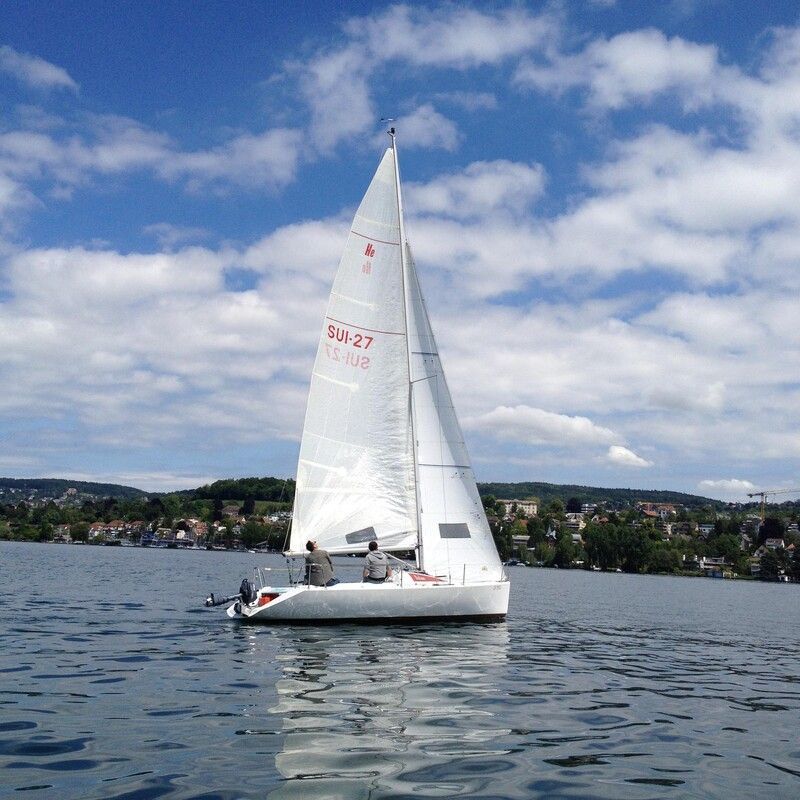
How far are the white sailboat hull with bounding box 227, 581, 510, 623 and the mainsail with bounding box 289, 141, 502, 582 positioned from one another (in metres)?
A: 1.34

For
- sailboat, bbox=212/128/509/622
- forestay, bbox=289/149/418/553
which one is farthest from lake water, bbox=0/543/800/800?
forestay, bbox=289/149/418/553

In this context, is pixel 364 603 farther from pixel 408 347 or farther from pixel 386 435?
pixel 408 347

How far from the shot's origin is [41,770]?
785 cm

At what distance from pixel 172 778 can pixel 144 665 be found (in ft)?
23.2

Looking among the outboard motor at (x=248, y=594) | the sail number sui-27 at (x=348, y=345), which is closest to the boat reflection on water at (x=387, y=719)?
the outboard motor at (x=248, y=594)

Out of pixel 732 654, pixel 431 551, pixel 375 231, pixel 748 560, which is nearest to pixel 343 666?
pixel 431 551

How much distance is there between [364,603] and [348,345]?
7.62m

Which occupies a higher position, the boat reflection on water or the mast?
the mast

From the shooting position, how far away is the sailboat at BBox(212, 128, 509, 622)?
78.8ft

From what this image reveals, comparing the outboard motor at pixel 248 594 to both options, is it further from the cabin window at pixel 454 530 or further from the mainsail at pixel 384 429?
the cabin window at pixel 454 530

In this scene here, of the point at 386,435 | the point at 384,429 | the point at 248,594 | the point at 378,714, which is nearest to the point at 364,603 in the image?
the point at 248,594

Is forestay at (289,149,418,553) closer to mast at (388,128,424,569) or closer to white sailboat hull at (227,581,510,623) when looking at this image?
mast at (388,128,424,569)

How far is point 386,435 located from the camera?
24.8 meters

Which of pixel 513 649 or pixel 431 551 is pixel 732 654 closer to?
pixel 513 649
